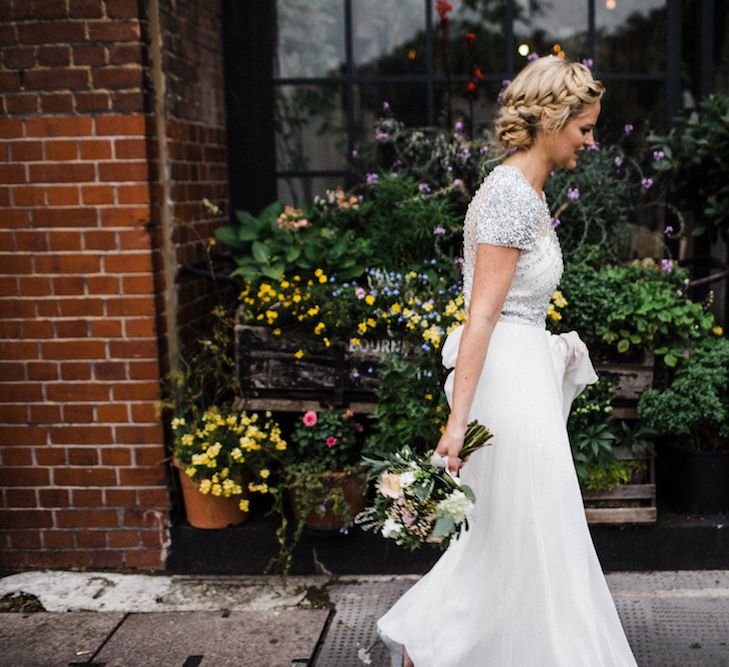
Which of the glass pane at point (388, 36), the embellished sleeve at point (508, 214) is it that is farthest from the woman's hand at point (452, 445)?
the glass pane at point (388, 36)

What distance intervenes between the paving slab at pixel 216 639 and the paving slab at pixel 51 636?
3.1 inches

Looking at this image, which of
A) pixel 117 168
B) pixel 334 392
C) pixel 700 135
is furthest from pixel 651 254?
pixel 117 168

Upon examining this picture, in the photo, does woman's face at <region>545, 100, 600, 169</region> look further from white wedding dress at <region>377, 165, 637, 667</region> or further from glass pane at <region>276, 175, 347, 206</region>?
glass pane at <region>276, 175, 347, 206</region>

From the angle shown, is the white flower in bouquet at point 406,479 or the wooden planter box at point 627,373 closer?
the white flower in bouquet at point 406,479

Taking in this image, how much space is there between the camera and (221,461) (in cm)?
406

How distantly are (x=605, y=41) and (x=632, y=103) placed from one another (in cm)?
36

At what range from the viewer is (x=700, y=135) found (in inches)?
174

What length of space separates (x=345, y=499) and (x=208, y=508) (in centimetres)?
64

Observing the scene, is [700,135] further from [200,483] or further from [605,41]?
[200,483]

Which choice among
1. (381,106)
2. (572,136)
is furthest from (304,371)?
(572,136)

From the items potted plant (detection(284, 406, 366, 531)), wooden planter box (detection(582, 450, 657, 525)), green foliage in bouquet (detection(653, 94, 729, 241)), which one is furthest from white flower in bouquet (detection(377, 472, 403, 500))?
green foliage in bouquet (detection(653, 94, 729, 241))

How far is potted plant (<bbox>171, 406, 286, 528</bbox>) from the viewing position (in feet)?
13.2

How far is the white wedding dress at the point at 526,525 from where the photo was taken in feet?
9.16

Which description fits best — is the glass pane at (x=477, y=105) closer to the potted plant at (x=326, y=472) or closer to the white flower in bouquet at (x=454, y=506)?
the potted plant at (x=326, y=472)
